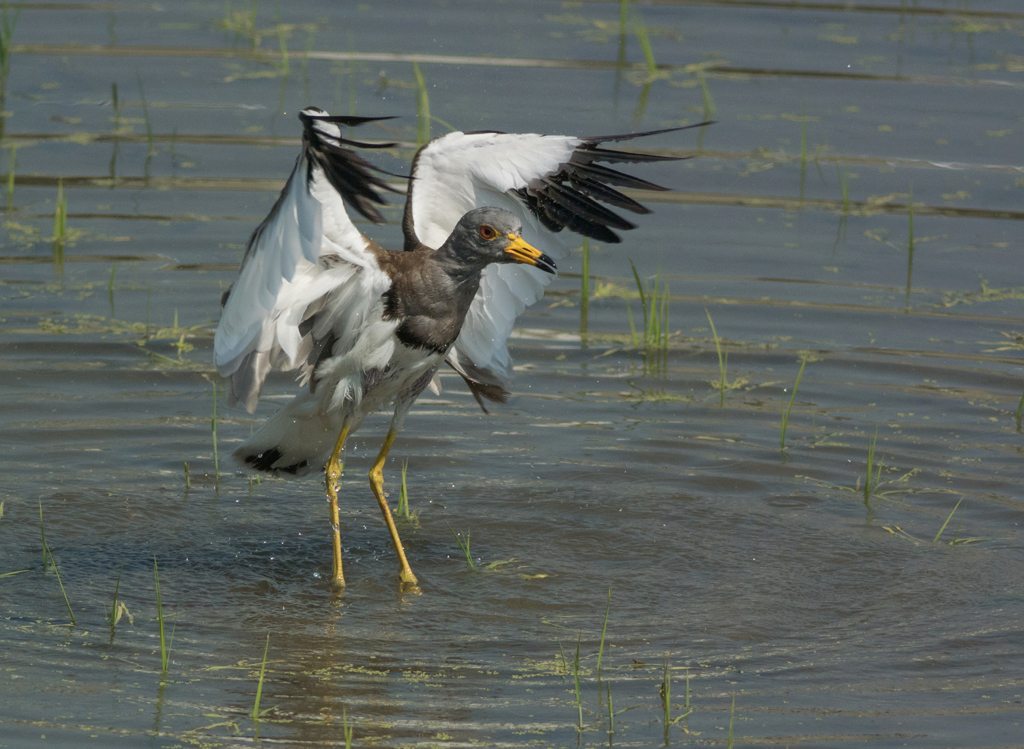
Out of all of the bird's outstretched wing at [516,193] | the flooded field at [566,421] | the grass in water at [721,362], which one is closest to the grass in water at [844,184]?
the flooded field at [566,421]

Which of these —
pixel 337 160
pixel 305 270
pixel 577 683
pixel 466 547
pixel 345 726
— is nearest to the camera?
pixel 345 726

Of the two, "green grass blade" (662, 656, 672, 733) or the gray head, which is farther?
the gray head

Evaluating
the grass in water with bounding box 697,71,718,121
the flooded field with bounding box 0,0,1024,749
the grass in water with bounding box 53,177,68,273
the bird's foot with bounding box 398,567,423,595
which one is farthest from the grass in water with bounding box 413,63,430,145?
the bird's foot with bounding box 398,567,423,595

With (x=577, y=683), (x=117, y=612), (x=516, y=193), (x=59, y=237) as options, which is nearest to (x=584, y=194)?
(x=516, y=193)

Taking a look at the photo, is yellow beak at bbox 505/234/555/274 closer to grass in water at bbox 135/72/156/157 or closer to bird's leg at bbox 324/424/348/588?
bird's leg at bbox 324/424/348/588

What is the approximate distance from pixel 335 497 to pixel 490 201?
129cm

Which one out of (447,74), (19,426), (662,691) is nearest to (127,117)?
(447,74)

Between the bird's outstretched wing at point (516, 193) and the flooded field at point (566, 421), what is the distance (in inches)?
33.6

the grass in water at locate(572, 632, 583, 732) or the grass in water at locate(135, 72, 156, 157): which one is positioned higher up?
the grass in water at locate(135, 72, 156, 157)

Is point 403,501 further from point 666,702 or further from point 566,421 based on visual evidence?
point 666,702

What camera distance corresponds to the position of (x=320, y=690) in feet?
14.0

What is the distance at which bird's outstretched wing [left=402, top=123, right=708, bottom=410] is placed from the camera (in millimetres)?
5184

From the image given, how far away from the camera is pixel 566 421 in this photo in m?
6.54

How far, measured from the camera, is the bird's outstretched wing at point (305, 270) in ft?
13.8
